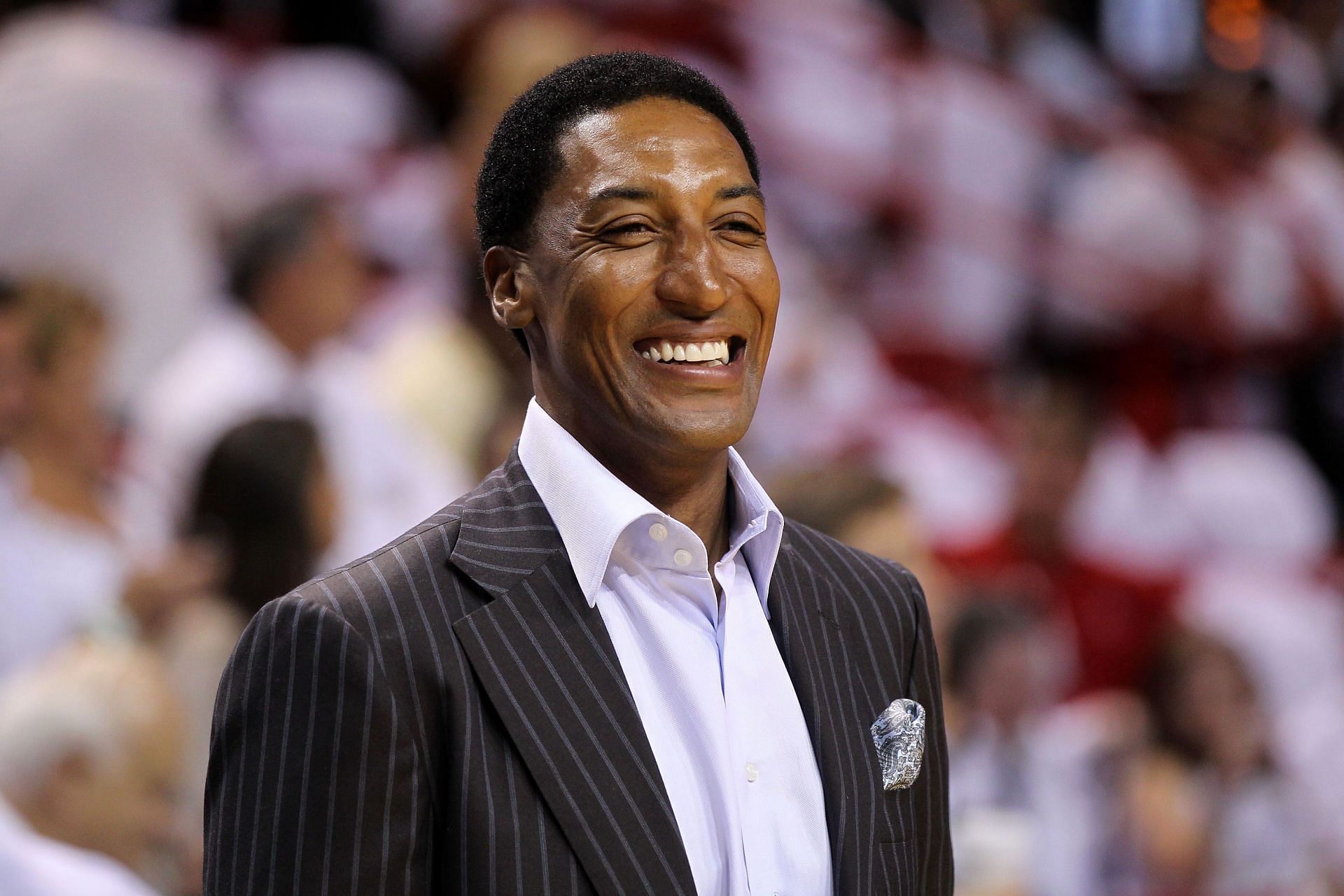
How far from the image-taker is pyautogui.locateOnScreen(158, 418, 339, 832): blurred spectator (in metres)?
2.99

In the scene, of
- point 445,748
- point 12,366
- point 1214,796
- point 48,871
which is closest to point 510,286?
point 445,748

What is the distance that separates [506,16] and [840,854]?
4.73 meters

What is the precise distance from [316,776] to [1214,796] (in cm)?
294

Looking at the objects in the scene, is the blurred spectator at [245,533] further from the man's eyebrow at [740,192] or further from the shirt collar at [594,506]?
the man's eyebrow at [740,192]

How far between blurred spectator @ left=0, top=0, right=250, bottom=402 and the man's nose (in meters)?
2.90

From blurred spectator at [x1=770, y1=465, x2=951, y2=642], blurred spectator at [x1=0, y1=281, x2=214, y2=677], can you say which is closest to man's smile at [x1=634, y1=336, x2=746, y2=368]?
blurred spectator at [x1=770, y1=465, x2=951, y2=642]

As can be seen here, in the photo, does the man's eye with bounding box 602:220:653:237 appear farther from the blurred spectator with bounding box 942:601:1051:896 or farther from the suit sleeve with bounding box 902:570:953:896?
the blurred spectator with bounding box 942:601:1051:896

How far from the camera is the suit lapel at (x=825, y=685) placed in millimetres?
1332

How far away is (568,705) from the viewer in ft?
4.11

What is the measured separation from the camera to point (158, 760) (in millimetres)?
2559

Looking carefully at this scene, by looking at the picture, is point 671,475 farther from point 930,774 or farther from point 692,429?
point 930,774

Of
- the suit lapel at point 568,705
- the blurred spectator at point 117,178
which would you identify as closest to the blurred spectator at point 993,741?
the suit lapel at point 568,705

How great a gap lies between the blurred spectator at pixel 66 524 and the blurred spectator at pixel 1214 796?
6.66ft

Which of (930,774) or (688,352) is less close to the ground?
(688,352)
